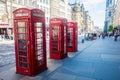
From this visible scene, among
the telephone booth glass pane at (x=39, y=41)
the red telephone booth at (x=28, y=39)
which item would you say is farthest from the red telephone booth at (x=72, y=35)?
the red telephone booth at (x=28, y=39)

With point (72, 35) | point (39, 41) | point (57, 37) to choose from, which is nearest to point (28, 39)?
point (39, 41)

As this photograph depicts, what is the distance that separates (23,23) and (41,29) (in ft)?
3.15

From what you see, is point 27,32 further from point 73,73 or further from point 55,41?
point 55,41

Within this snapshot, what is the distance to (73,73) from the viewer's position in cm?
664

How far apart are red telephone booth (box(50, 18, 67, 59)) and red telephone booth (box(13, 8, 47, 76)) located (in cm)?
245

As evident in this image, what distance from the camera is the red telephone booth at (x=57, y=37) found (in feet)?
30.0

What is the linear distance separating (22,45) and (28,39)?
484mm

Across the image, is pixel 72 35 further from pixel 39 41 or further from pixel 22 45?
pixel 22 45

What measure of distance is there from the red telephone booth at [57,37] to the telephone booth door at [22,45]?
128 inches

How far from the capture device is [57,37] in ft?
30.4

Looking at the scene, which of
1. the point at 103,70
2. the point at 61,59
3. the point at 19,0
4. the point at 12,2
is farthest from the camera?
the point at 19,0

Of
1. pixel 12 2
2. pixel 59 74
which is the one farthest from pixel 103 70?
pixel 12 2

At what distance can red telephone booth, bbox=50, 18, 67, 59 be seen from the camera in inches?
360

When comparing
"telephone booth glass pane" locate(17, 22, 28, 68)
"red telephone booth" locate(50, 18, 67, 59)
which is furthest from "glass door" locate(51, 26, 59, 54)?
"telephone booth glass pane" locate(17, 22, 28, 68)
